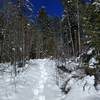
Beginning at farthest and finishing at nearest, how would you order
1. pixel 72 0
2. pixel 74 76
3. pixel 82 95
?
pixel 72 0, pixel 74 76, pixel 82 95

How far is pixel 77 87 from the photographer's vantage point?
1258 cm

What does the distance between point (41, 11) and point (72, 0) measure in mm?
33297

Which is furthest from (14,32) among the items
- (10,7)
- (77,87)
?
(77,87)

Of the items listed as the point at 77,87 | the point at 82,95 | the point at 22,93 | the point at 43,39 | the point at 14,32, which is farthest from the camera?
the point at 43,39

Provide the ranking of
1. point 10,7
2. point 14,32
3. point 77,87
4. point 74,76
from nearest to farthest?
point 77,87 → point 74,76 → point 10,7 → point 14,32

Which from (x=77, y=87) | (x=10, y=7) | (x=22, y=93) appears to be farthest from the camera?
(x=10, y=7)

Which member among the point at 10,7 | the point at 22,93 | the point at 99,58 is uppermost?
the point at 10,7

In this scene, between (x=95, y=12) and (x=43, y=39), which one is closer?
(x=95, y=12)

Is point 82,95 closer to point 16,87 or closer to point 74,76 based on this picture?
point 74,76

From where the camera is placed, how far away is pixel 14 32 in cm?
2705

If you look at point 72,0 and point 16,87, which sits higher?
point 72,0

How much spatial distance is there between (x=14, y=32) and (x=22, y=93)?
13666 millimetres

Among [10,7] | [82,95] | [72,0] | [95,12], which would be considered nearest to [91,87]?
[82,95]

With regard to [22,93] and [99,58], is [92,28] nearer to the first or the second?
[99,58]
